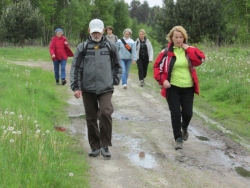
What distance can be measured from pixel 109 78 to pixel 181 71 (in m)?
1.36

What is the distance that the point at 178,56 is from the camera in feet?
21.3

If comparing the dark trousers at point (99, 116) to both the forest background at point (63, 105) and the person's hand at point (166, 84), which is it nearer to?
the forest background at point (63, 105)

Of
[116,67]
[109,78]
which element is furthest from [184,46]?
[109,78]

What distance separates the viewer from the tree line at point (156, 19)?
24500 millimetres

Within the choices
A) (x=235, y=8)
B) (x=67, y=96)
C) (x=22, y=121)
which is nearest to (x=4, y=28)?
(x=235, y=8)

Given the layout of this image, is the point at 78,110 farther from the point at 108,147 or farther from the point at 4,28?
the point at 4,28

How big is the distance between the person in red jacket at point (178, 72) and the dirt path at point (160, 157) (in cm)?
51

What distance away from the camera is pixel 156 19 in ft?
85.8

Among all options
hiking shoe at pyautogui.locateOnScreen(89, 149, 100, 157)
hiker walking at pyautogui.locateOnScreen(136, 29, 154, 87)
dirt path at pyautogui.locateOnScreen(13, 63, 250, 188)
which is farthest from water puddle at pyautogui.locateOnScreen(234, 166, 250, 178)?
hiker walking at pyautogui.locateOnScreen(136, 29, 154, 87)

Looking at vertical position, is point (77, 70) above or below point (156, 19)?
below

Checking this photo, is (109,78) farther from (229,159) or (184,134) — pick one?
(229,159)

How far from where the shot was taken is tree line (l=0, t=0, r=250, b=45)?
80.4ft

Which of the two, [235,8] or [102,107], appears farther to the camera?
[235,8]

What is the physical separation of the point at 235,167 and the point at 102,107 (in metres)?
2.12
